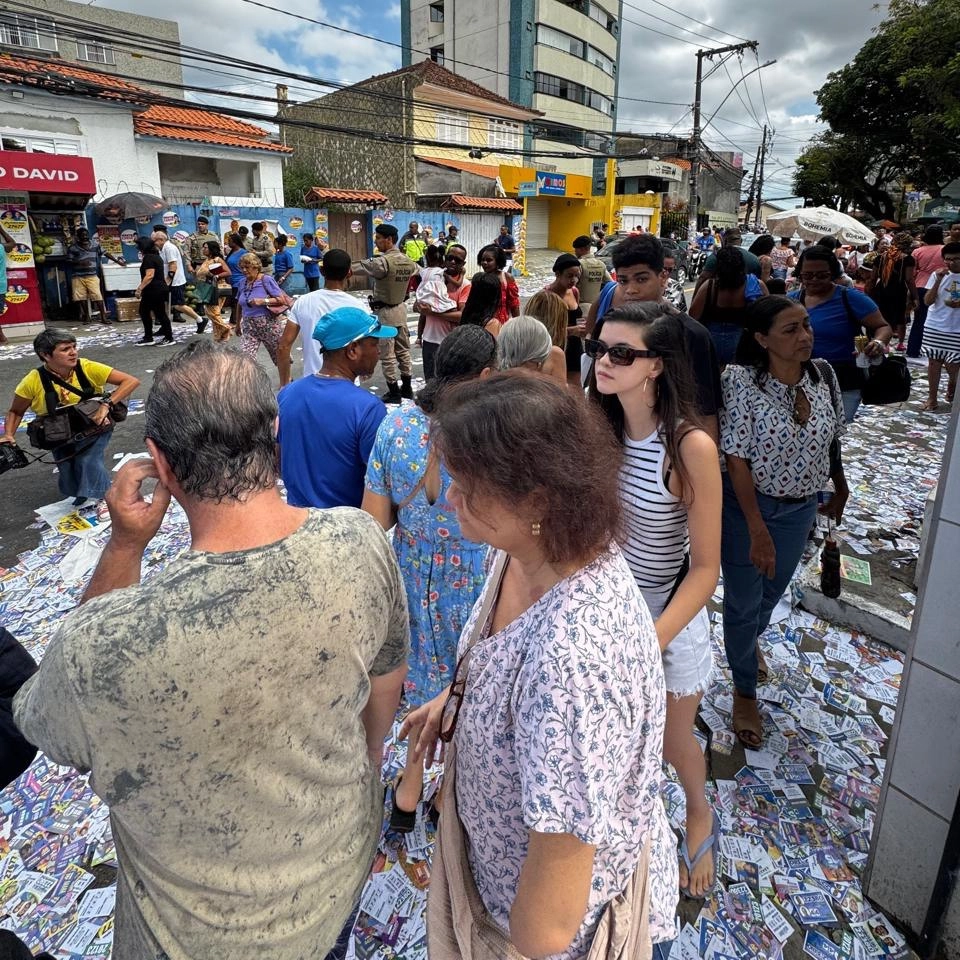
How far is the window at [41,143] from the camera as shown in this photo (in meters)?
14.2

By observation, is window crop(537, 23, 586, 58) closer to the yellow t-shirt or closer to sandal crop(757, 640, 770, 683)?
the yellow t-shirt

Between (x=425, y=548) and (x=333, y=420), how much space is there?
0.72m

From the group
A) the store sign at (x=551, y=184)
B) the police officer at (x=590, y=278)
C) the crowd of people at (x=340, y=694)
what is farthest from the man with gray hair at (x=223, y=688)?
the store sign at (x=551, y=184)

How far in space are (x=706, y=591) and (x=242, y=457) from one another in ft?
4.27

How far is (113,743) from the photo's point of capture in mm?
949

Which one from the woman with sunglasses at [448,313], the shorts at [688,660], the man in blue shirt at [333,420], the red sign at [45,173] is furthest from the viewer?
the red sign at [45,173]

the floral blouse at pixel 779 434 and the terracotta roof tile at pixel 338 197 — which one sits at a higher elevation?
the terracotta roof tile at pixel 338 197

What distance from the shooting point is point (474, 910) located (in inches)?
47.1

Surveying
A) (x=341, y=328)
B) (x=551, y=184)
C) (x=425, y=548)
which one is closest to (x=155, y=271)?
(x=341, y=328)

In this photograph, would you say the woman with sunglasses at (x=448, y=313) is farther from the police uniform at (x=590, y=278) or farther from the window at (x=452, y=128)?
the window at (x=452, y=128)

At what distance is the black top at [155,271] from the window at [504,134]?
22.4 meters

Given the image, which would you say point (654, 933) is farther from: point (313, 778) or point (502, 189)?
point (502, 189)

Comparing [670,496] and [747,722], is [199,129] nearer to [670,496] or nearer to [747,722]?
[670,496]

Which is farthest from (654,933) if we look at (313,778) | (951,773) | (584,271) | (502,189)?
(502,189)
